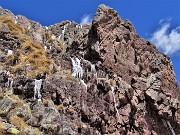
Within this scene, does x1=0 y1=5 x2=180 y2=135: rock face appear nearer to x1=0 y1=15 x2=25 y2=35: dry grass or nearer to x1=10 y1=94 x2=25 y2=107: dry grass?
x1=10 y1=94 x2=25 y2=107: dry grass

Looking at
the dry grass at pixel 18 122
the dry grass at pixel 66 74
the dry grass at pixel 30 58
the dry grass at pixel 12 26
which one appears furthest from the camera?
the dry grass at pixel 12 26

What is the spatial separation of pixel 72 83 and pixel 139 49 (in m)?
23.3

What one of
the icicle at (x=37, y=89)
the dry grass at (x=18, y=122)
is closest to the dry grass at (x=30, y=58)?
the icicle at (x=37, y=89)

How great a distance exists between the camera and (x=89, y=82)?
5944cm

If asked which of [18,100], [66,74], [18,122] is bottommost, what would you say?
[18,122]

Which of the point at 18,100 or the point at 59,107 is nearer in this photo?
the point at 18,100

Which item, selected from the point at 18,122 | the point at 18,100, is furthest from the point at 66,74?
the point at 18,122

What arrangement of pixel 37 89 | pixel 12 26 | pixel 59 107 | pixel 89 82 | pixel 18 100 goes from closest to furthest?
pixel 18 100
pixel 59 107
pixel 37 89
pixel 89 82
pixel 12 26

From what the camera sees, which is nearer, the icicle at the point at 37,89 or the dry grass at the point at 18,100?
the dry grass at the point at 18,100

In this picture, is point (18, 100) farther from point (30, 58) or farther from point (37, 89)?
point (30, 58)

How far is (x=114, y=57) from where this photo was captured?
67.9 metres

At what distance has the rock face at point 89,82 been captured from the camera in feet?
159

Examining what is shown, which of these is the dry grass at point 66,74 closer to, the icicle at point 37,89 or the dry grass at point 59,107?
the icicle at point 37,89

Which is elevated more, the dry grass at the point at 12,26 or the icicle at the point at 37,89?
the dry grass at the point at 12,26
